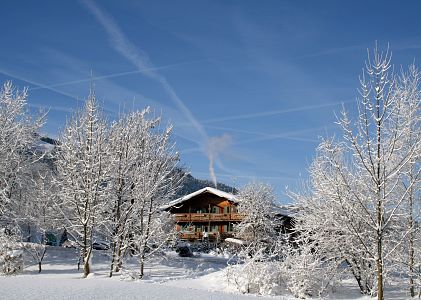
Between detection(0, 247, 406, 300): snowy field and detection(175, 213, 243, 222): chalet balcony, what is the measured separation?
12.7 m

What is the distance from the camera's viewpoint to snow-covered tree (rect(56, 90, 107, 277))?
21.2 m

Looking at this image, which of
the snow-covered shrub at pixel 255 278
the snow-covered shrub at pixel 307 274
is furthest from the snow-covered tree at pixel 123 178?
the snow-covered shrub at pixel 307 274

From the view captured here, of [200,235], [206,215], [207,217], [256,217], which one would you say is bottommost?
[200,235]

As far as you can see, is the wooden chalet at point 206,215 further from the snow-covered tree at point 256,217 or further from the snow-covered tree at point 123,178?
the snow-covered tree at point 123,178

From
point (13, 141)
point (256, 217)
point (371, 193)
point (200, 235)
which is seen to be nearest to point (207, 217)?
point (200, 235)

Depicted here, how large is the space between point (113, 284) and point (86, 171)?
812 centimetres

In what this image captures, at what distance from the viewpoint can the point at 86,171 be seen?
21406mm

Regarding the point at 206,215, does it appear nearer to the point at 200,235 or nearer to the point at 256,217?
the point at 200,235

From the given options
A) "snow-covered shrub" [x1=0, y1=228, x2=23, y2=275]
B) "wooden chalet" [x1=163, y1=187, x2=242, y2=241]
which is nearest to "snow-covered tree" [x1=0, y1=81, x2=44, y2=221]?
"snow-covered shrub" [x1=0, y1=228, x2=23, y2=275]

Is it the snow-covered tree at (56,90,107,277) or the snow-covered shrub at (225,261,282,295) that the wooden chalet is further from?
the snow-covered shrub at (225,261,282,295)

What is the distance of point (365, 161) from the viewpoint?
494 inches

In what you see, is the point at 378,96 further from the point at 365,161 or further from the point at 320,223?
the point at 320,223

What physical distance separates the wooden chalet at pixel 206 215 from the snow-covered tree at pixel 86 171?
2986 cm

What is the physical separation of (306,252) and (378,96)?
9.76 meters
